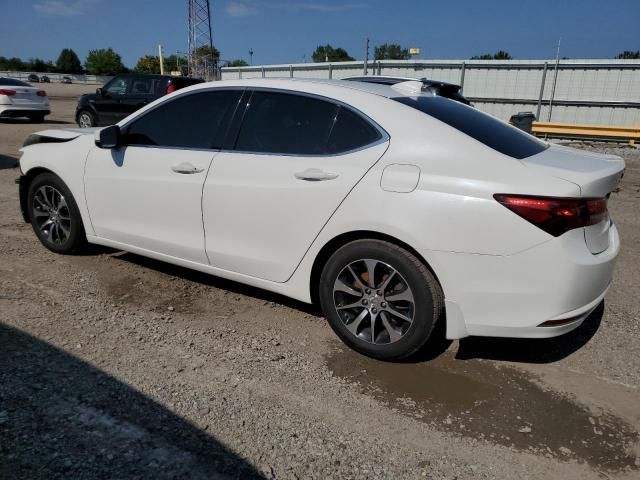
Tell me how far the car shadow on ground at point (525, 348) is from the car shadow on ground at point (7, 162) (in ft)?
29.4

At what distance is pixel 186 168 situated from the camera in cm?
373

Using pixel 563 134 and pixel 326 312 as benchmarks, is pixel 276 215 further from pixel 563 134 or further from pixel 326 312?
pixel 563 134

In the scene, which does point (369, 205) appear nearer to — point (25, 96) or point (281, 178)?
point (281, 178)

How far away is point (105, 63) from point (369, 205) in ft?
431

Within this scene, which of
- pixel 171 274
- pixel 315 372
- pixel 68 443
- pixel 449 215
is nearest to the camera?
pixel 68 443

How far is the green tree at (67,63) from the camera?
123081 millimetres

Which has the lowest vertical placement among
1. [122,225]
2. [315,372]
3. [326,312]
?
[315,372]

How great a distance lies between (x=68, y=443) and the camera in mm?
2383

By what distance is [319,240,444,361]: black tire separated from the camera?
2.99m

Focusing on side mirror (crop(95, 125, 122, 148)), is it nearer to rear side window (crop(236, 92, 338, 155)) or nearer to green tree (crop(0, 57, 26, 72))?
rear side window (crop(236, 92, 338, 155))

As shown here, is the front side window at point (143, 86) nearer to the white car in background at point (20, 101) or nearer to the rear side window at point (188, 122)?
the white car in background at point (20, 101)

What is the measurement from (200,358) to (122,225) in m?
1.55

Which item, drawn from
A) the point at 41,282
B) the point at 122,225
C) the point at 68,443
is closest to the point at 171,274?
the point at 122,225

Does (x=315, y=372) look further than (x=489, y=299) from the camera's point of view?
Yes
